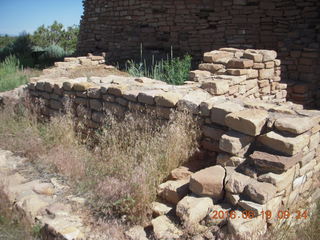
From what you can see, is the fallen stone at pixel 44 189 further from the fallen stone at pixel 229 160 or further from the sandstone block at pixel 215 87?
the sandstone block at pixel 215 87

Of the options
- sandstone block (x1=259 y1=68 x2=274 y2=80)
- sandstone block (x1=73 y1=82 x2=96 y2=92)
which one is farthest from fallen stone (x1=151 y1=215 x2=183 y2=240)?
sandstone block (x1=259 y1=68 x2=274 y2=80)

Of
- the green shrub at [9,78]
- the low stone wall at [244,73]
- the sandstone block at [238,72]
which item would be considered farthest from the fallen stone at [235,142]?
the green shrub at [9,78]

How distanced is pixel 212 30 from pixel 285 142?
5.78 m

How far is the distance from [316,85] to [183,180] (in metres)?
4.76

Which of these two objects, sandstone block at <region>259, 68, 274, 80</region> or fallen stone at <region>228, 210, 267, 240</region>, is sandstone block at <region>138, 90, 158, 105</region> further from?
sandstone block at <region>259, 68, 274, 80</region>

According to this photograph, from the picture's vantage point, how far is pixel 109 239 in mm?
2559

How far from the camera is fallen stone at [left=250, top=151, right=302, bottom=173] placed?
2615 mm

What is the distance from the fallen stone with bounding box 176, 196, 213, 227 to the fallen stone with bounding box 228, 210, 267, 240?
259mm

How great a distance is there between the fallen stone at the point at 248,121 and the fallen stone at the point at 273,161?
0.77 feet

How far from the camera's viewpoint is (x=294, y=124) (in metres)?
2.76

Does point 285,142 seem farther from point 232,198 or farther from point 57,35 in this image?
point 57,35

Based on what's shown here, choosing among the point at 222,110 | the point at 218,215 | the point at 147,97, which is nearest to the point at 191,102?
the point at 222,110

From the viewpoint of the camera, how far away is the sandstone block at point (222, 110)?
3181 millimetres

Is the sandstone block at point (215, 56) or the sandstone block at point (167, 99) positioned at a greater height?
the sandstone block at point (215, 56)
